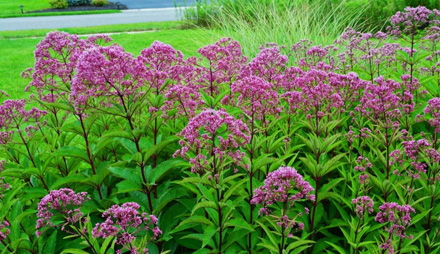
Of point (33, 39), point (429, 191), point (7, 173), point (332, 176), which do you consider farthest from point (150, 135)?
point (33, 39)

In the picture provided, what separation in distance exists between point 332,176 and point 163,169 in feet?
5.25

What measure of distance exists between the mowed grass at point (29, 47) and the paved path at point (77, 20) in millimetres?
6085

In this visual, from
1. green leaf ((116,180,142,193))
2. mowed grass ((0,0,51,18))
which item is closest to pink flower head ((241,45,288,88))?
green leaf ((116,180,142,193))

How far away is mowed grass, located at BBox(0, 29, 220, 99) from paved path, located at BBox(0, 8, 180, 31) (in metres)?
6.09

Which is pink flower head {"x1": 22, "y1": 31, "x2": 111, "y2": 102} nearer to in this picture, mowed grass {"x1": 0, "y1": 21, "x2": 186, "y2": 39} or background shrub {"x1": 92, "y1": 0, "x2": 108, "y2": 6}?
mowed grass {"x1": 0, "y1": 21, "x2": 186, "y2": 39}

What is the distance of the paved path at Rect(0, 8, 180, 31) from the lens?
24.8 metres

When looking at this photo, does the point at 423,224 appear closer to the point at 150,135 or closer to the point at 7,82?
the point at 150,135

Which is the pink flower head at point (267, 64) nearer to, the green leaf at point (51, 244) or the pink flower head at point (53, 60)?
the pink flower head at point (53, 60)

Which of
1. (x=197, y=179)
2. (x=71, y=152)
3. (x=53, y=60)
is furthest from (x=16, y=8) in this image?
(x=197, y=179)

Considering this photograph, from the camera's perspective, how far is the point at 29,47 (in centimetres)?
Result: 1703

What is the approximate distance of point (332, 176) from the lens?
3.73m

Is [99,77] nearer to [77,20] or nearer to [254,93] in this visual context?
[254,93]

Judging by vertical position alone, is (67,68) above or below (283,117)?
above

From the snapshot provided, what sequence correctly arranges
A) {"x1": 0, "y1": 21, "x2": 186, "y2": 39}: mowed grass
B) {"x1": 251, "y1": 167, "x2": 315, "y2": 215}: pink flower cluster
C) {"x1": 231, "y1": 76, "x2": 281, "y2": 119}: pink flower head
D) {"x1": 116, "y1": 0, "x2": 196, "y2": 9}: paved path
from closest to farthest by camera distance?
{"x1": 251, "y1": 167, "x2": 315, "y2": 215}: pink flower cluster, {"x1": 231, "y1": 76, "x2": 281, "y2": 119}: pink flower head, {"x1": 0, "y1": 21, "x2": 186, "y2": 39}: mowed grass, {"x1": 116, "y1": 0, "x2": 196, "y2": 9}: paved path
